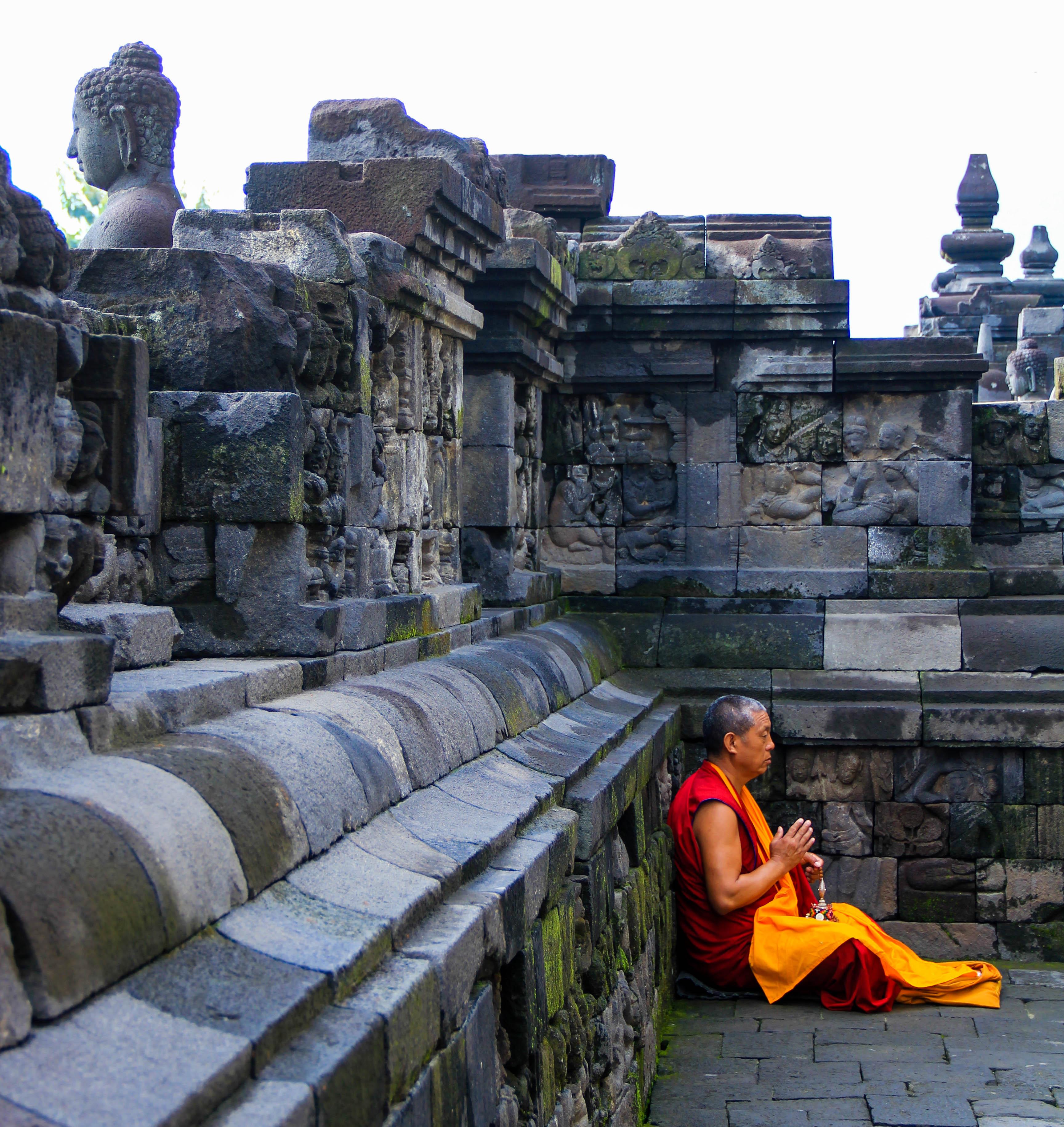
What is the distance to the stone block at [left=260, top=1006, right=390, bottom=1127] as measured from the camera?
1.69 meters

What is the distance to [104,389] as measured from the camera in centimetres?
262

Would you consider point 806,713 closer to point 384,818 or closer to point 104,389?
point 384,818

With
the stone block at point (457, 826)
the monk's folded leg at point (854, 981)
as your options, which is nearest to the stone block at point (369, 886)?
the stone block at point (457, 826)

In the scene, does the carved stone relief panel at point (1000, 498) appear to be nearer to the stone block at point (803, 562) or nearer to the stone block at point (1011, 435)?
the stone block at point (1011, 435)

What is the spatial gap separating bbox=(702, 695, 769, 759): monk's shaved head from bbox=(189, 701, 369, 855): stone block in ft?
9.81

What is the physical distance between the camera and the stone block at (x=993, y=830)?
257 inches

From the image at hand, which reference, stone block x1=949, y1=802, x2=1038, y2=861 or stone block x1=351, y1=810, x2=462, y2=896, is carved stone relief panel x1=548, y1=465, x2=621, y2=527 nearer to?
stone block x1=949, y1=802, x2=1038, y2=861

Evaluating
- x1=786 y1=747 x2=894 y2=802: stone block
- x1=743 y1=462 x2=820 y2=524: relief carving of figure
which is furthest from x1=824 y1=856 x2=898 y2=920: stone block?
x1=743 y1=462 x2=820 y2=524: relief carving of figure

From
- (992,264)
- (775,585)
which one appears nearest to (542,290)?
(775,585)

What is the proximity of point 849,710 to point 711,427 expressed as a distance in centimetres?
173

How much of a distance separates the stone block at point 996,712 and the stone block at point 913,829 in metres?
0.33

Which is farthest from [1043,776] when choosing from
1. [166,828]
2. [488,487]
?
[166,828]

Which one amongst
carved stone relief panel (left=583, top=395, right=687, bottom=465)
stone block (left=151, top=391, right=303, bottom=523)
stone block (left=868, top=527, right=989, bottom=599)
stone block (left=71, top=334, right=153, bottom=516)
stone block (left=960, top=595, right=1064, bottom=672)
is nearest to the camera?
stone block (left=71, top=334, right=153, bottom=516)

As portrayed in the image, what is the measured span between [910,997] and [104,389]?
4.18m
